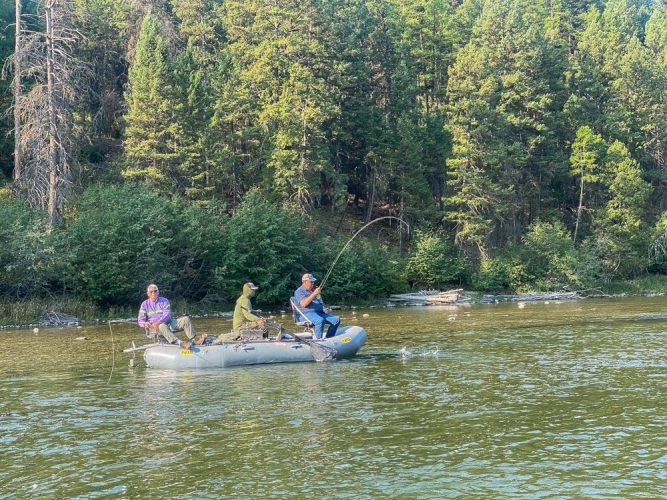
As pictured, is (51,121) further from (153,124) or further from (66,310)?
(66,310)

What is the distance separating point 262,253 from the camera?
4253 centimetres

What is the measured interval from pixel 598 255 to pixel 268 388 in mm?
44799

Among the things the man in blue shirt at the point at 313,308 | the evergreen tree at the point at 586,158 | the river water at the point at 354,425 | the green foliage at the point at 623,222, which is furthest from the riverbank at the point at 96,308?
the man in blue shirt at the point at 313,308

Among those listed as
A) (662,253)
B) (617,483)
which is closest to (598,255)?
(662,253)

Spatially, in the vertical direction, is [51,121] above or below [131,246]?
above

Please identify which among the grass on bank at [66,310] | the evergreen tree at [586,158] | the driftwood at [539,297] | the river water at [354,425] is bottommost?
the river water at [354,425]

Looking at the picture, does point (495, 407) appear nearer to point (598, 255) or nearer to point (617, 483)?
point (617, 483)

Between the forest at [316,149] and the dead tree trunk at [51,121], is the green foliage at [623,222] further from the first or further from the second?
the dead tree trunk at [51,121]

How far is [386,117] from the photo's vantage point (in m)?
60.9

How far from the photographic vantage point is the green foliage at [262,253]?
135 ft

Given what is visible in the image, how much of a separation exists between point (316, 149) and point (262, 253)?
10594mm

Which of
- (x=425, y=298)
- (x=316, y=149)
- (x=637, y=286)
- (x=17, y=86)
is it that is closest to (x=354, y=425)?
(x=17, y=86)

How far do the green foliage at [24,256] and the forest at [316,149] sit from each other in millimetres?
103

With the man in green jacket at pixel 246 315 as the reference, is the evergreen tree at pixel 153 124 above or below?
above
